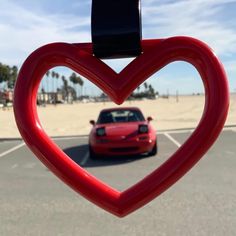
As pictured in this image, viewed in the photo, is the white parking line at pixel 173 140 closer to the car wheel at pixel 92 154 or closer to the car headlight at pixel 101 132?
the car wheel at pixel 92 154

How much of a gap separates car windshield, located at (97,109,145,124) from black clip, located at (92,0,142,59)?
9358 mm

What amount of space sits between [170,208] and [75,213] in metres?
1.23

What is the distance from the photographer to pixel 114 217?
212 inches

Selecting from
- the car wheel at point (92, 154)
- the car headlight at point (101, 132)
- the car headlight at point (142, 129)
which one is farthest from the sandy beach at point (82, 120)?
the car headlight at point (142, 129)

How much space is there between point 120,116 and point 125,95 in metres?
9.49

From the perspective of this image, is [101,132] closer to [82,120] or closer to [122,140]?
[122,140]

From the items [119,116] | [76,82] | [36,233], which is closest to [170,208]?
[36,233]

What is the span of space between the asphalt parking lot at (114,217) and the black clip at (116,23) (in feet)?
10.8

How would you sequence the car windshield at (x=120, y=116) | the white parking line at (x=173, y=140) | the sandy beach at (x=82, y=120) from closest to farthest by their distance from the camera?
the car windshield at (x=120, y=116) < the white parking line at (x=173, y=140) < the sandy beach at (x=82, y=120)

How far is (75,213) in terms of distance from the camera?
564cm

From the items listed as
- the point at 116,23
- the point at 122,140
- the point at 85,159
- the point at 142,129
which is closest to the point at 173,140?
the point at 142,129

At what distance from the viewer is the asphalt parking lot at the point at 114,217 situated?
496cm

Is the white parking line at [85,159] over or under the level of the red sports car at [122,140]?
under

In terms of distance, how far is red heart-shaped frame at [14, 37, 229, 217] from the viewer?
6.37ft
